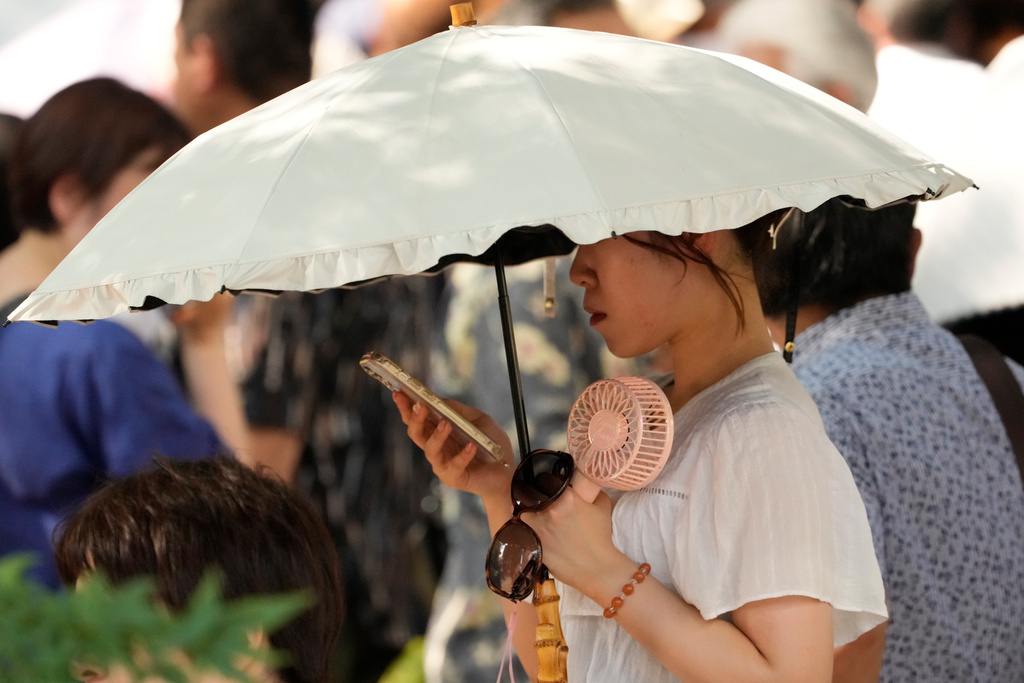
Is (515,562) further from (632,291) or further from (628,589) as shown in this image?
(632,291)

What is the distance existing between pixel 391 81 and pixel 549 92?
0.21 meters

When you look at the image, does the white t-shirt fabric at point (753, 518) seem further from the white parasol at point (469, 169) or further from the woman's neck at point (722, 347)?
the white parasol at point (469, 169)

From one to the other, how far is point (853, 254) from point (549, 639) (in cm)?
110

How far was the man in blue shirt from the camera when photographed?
1.80 m

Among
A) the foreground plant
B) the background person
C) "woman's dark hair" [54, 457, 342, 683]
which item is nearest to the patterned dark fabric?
the background person

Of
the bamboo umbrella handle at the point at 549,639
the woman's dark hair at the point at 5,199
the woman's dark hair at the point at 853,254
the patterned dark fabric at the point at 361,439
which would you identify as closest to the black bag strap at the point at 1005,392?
the woman's dark hair at the point at 853,254

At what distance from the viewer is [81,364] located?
2.58 meters

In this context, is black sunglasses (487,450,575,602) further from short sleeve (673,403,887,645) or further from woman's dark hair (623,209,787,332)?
woman's dark hair (623,209,787,332)

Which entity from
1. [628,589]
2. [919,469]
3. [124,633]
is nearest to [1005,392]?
Answer: [919,469]

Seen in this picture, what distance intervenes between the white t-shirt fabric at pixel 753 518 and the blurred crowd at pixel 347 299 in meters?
1.18

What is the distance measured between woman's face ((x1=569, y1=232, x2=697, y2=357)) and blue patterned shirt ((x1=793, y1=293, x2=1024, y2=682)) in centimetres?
55

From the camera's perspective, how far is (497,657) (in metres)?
2.72

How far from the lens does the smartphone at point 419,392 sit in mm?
1417

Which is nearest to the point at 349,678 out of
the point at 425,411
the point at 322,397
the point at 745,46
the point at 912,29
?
the point at 322,397
